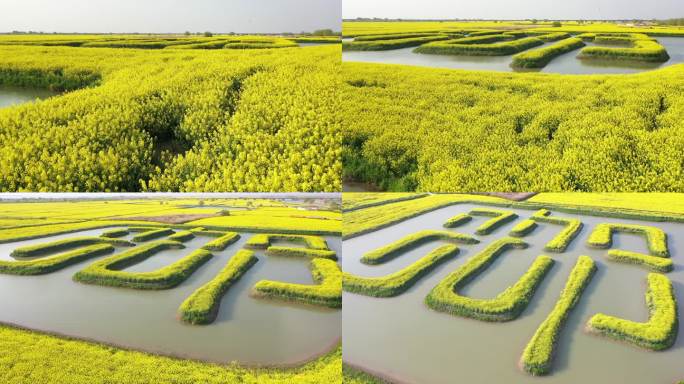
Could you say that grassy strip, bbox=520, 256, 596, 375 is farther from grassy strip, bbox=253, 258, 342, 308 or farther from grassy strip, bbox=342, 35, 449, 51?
grassy strip, bbox=342, 35, 449, 51

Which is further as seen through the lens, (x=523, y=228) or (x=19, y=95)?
(x=523, y=228)

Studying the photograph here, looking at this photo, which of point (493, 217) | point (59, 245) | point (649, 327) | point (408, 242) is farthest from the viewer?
point (493, 217)

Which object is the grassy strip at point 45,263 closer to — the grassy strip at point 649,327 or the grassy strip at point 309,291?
the grassy strip at point 309,291

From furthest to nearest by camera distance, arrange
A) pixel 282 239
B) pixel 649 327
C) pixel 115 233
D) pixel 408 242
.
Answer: pixel 115 233 < pixel 282 239 < pixel 408 242 < pixel 649 327

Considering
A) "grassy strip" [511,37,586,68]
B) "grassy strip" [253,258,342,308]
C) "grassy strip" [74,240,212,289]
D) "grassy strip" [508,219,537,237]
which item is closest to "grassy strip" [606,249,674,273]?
"grassy strip" [508,219,537,237]

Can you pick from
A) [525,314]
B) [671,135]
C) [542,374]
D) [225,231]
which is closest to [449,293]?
[525,314]

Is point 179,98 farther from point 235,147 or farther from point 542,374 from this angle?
point 542,374

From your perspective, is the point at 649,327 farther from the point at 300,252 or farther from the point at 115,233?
the point at 115,233

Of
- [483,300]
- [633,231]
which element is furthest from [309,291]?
[633,231]
